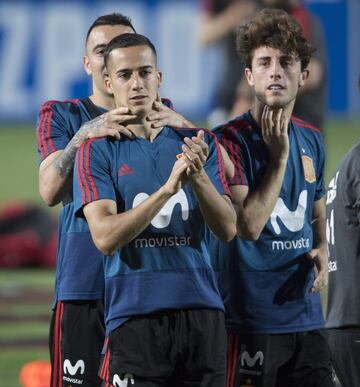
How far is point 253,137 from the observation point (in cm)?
536

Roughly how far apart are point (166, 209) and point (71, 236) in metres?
0.97

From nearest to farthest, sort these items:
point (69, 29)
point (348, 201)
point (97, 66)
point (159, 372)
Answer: point (159, 372) → point (348, 201) → point (97, 66) → point (69, 29)

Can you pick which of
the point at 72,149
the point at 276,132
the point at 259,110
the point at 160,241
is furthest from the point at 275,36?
the point at 160,241

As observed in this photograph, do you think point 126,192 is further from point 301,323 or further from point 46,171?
point 301,323

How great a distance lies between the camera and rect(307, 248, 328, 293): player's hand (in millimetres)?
5348

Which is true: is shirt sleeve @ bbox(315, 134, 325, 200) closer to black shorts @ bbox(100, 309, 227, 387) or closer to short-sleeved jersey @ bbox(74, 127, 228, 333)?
short-sleeved jersey @ bbox(74, 127, 228, 333)

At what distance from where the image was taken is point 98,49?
5586 mm

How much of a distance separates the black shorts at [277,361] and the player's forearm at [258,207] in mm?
504

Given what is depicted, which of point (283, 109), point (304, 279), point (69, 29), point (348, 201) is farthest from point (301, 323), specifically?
point (69, 29)

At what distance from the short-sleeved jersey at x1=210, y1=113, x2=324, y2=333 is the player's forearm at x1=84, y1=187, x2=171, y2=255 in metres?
0.92

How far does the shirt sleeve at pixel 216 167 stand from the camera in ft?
15.5

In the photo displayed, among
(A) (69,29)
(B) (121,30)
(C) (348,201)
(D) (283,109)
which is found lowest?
(C) (348,201)

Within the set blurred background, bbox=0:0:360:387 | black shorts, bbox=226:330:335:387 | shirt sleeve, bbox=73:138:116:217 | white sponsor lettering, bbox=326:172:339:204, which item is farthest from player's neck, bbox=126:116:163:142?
blurred background, bbox=0:0:360:387

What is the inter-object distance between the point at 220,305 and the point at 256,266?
0.69 meters
